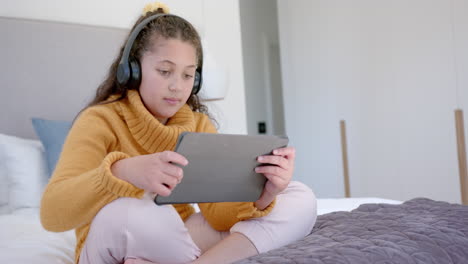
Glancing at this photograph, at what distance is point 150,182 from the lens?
95cm

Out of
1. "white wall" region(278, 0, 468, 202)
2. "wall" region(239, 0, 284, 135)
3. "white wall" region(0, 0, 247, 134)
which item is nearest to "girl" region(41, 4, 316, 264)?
"white wall" region(0, 0, 247, 134)

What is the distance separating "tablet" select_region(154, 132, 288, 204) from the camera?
0.96 metres

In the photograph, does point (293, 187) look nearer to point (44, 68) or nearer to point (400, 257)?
point (400, 257)

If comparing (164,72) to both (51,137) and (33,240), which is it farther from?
(51,137)

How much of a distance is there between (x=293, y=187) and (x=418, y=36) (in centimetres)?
241

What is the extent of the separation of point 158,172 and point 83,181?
20 cm

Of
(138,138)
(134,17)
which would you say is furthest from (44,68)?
(138,138)

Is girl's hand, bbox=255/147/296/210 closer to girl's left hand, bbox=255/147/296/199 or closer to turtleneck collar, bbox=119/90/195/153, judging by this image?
girl's left hand, bbox=255/147/296/199

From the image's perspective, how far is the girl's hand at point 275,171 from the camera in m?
1.09

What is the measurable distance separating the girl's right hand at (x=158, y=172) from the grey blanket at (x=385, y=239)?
20cm

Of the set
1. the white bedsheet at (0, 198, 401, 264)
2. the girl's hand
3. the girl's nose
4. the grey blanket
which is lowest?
the white bedsheet at (0, 198, 401, 264)

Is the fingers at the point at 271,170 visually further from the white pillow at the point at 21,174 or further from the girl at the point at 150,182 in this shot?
the white pillow at the point at 21,174

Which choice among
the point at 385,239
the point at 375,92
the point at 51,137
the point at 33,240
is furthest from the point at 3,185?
the point at 375,92

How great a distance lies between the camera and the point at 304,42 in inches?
169
